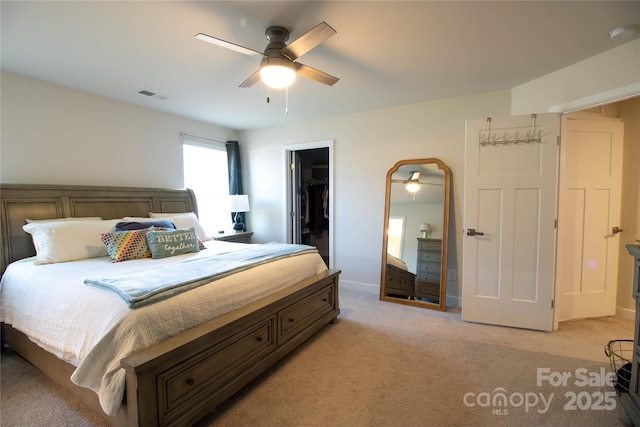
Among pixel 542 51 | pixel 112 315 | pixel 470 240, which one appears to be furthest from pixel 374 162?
pixel 112 315

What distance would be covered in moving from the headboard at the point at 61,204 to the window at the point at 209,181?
0.55 m

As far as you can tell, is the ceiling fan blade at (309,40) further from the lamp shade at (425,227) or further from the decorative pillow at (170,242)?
the lamp shade at (425,227)

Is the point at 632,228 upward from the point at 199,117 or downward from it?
downward

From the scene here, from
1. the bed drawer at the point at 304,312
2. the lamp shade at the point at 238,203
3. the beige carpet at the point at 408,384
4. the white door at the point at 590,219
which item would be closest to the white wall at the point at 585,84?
the white door at the point at 590,219

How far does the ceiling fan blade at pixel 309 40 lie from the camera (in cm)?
167

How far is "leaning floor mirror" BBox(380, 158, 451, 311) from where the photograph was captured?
346 cm

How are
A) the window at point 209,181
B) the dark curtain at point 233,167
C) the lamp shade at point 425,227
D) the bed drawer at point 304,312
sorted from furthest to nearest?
the dark curtain at point 233,167
the window at point 209,181
the lamp shade at point 425,227
the bed drawer at point 304,312

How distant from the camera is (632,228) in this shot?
304cm

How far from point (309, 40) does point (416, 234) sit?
2.58 meters

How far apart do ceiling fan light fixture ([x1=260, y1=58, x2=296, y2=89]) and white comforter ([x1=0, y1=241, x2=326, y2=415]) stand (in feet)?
4.56

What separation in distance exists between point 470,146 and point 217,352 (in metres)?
2.92

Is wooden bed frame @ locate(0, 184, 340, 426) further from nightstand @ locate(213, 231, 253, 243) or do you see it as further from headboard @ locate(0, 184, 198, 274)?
nightstand @ locate(213, 231, 253, 243)

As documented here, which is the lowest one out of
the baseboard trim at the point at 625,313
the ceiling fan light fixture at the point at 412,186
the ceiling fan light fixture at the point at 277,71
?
the baseboard trim at the point at 625,313

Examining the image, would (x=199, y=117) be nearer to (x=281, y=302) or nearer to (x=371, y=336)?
(x=281, y=302)
